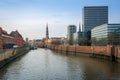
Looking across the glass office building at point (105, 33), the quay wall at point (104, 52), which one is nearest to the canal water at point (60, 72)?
the quay wall at point (104, 52)

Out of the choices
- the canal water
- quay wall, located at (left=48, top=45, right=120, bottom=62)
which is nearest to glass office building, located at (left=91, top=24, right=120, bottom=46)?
quay wall, located at (left=48, top=45, right=120, bottom=62)

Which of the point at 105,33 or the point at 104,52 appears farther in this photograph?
the point at 105,33

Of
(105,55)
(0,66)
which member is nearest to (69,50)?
(105,55)

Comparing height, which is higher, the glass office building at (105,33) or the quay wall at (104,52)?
the glass office building at (105,33)

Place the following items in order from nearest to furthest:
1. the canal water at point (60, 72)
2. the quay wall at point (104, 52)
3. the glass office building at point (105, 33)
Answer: the canal water at point (60, 72) < the quay wall at point (104, 52) < the glass office building at point (105, 33)

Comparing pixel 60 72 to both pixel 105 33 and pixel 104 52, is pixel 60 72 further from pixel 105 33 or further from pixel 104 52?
pixel 105 33

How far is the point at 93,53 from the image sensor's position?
80688 millimetres

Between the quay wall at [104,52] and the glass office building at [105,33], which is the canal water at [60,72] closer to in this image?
the quay wall at [104,52]

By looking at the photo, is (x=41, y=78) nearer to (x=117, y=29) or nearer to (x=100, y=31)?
(x=117, y=29)

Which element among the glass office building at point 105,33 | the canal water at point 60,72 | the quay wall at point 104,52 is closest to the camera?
the canal water at point 60,72

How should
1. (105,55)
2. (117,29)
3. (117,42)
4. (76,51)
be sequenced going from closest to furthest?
1. (105,55)
2. (76,51)
3. (117,42)
4. (117,29)

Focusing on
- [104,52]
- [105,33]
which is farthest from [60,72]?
[105,33]

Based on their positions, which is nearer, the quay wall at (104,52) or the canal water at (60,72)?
the canal water at (60,72)

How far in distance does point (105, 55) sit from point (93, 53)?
12363mm
